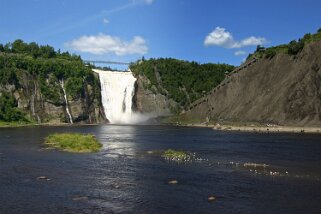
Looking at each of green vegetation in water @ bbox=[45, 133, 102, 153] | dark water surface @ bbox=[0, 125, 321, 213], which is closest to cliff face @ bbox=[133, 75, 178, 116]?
green vegetation in water @ bbox=[45, 133, 102, 153]

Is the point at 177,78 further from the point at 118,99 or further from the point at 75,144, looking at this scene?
the point at 75,144

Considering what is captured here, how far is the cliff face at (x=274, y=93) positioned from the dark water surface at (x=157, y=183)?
50.0 meters

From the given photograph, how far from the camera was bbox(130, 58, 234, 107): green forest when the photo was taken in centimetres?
19162

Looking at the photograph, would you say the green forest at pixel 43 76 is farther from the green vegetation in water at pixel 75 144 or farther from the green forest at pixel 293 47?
the green vegetation in water at pixel 75 144

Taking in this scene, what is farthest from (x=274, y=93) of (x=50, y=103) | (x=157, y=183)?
(x=157, y=183)

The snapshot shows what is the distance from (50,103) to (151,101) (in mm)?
44442

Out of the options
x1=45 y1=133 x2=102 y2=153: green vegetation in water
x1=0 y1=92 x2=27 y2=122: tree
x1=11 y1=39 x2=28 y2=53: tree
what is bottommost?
x1=45 y1=133 x2=102 y2=153: green vegetation in water

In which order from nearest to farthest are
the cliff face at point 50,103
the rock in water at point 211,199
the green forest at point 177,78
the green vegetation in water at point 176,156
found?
the rock in water at point 211,199
the green vegetation in water at point 176,156
the cliff face at point 50,103
the green forest at point 177,78

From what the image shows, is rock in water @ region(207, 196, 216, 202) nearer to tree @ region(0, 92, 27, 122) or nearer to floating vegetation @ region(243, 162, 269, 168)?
floating vegetation @ region(243, 162, 269, 168)

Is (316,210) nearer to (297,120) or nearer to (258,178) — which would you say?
(258,178)

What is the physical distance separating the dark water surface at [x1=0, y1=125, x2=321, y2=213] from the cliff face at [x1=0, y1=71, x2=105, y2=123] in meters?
102

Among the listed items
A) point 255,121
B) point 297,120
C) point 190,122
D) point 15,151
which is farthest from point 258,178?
point 190,122

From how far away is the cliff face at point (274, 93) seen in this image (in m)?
109

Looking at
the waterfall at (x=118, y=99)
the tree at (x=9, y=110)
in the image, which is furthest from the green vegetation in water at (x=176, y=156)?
the waterfall at (x=118, y=99)
